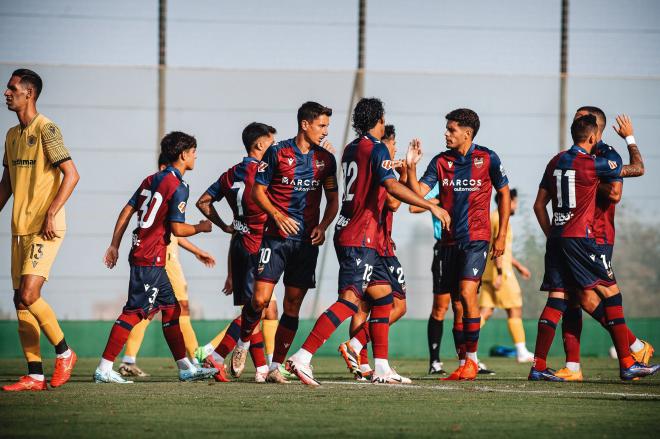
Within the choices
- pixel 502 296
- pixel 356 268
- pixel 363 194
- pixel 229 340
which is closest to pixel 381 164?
pixel 363 194

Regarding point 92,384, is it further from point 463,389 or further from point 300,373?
point 463,389

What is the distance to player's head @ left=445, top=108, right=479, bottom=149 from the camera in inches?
387

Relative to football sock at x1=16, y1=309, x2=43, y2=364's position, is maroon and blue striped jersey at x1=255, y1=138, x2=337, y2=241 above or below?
above

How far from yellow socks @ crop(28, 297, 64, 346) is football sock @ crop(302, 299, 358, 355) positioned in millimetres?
1912

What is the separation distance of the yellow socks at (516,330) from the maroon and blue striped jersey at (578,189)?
17.2 ft

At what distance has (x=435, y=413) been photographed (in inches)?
256

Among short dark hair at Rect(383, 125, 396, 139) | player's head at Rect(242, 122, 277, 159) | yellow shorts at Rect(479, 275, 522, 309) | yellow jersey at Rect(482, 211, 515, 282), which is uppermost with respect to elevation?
short dark hair at Rect(383, 125, 396, 139)

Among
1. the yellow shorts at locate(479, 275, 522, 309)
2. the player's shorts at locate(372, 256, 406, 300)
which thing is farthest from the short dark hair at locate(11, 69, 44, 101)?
the yellow shorts at locate(479, 275, 522, 309)

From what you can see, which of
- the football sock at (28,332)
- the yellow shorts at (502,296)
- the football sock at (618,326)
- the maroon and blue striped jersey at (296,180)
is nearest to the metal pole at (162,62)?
the yellow shorts at (502,296)

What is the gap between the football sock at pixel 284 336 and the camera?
28.8 feet

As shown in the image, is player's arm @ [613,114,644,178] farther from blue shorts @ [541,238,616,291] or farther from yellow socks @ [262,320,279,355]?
yellow socks @ [262,320,279,355]

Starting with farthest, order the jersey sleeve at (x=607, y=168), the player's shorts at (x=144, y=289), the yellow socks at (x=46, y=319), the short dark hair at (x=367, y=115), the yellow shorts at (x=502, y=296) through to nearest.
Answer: the yellow shorts at (x=502, y=296), the jersey sleeve at (x=607, y=168), the player's shorts at (x=144, y=289), the short dark hair at (x=367, y=115), the yellow socks at (x=46, y=319)

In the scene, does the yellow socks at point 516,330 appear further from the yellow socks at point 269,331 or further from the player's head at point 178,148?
the player's head at point 178,148

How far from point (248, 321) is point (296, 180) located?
126 centimetres
